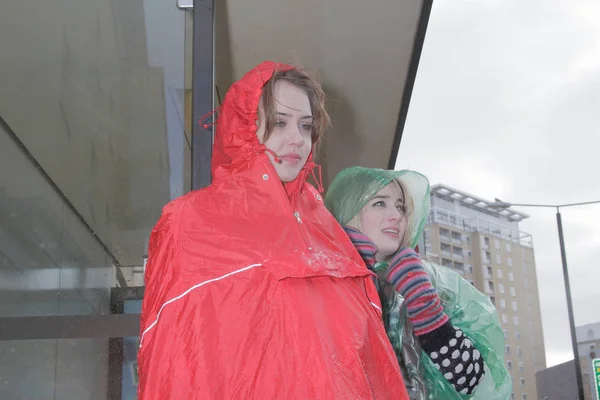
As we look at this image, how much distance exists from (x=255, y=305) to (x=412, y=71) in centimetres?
352

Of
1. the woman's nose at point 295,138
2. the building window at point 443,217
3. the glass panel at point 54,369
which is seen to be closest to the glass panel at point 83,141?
the glass panel at point 54,369

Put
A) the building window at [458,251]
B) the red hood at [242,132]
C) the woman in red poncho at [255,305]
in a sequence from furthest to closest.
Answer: the building window at [458,251] → the red hood at [242,132] → the woman in red poncho at [255,305]

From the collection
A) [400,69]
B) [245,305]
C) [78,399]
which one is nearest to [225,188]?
[245,305]

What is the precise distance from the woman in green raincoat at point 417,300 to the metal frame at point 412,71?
1838mm

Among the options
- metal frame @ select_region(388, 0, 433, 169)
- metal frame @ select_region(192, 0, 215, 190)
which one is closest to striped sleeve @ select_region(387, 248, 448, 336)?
metal frame @ select_region(192, 0, 215, 190)

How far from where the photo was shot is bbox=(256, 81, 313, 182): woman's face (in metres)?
2.02

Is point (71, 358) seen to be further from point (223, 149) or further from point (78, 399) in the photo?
point (223, 149)

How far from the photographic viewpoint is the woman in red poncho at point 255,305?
1.55 m

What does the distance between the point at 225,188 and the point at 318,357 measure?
549 millimetres

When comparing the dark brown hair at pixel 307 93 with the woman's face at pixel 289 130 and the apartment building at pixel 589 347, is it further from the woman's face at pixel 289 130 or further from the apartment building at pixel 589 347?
the apartment building at pixel 589 347

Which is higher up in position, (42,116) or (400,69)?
(400,69)

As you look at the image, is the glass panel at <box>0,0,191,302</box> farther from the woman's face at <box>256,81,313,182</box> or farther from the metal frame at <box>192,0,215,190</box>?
the woman's face at <box>256,81,313,182</box>

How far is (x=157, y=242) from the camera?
5.87 feet

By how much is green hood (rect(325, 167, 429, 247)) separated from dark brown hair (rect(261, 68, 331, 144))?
1.40ft
